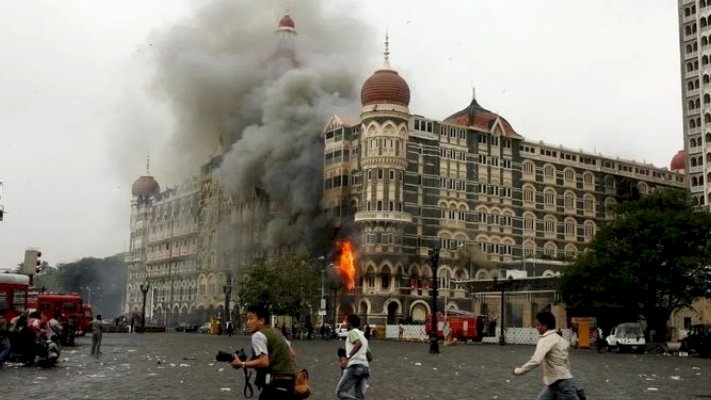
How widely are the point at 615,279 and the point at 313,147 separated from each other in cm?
4888

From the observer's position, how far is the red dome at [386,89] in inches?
3115

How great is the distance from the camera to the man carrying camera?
8312 mm

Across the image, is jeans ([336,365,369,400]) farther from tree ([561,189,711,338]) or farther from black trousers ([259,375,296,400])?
tree ([561,189,711,338])

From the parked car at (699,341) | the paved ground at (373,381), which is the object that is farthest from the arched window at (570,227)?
the paved ground at (373,381)

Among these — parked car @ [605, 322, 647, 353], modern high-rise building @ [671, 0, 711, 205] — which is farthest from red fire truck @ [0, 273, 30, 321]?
modern high-rise building @ [671, 0, 711, 205]

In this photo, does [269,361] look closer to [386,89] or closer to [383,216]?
[383,216]

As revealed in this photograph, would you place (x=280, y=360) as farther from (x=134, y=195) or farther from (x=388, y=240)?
(x=134, y=195)

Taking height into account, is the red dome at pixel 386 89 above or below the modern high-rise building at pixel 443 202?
above

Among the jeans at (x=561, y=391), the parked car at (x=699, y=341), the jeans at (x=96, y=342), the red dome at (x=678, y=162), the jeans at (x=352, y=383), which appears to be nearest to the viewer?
the jeans at (x=561, y=391)

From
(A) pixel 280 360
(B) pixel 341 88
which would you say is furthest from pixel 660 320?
(B) pixel 341 88

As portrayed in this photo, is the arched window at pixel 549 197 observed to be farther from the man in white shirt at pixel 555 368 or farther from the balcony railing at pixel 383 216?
the man in white shirt at pixel 555 368

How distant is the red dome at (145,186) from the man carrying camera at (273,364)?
436 ft

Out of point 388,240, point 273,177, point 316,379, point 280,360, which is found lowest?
point 316,379

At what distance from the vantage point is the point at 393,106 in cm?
7894
